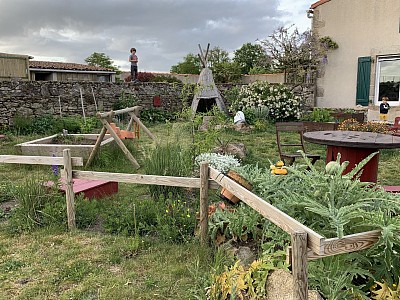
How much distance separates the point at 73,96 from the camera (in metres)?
12.3

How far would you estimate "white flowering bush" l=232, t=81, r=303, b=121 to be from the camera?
12367 mm

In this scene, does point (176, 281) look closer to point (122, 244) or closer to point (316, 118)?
point (122, 244)

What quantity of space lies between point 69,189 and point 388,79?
38.0 ft

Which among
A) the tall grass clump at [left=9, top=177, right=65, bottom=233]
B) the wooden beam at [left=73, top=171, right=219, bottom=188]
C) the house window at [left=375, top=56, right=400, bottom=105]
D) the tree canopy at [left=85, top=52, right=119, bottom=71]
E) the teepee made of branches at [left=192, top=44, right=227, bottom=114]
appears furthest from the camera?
the tree canopy at [left=85, top=52, right=119, bottom=71]

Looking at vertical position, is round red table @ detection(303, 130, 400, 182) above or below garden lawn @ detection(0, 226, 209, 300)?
above

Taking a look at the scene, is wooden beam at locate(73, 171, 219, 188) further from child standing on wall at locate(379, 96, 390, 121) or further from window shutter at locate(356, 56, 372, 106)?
window shutter at locate(356, 56, 372, 106)

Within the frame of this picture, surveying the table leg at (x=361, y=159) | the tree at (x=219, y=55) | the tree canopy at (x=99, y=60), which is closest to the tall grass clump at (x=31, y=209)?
→ the table leg at (x=361, y=159)

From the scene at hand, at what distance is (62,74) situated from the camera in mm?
22969

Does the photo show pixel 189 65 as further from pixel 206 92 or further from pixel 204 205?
pixel 204 205

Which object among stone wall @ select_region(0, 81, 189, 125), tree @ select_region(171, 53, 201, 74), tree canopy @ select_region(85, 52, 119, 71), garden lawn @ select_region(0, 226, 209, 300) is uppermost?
tree canopy @ select_region(85, 52, 119, 71)

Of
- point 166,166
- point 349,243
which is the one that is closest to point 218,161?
point 166,166

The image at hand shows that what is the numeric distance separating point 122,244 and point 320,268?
2.16 m

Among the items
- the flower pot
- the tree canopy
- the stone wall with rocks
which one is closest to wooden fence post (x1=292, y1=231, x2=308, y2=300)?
the flower pot

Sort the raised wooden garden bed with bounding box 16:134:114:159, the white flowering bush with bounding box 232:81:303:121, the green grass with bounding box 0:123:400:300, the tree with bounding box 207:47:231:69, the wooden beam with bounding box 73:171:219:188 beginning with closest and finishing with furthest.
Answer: the green grass with bounding box 0:123:400:300 < the wooden beam with bounding box 73:171:219:188 < the raised wooden garden bed with bounding box 16:134:114:159 < the white flowering bush with bounding box 232:81:303:121 < the tree with bounding box 207:47:231:69
